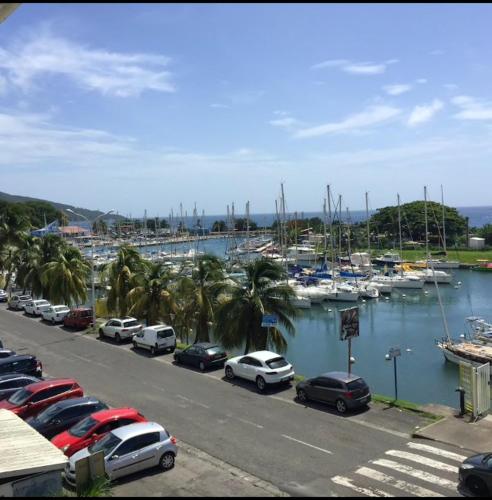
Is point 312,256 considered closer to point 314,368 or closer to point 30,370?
point 314,368

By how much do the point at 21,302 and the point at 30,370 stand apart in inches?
993

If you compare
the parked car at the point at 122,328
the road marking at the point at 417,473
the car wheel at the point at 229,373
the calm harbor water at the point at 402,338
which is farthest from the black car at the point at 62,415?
the parked car at the point at 122,328

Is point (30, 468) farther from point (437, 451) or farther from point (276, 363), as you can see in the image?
point (276, 363)

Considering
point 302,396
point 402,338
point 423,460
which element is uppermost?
point 302,396

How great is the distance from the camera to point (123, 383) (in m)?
24.8

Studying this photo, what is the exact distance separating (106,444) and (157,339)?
50.2 feet

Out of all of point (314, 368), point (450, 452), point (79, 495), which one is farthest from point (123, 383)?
point (314, 368)

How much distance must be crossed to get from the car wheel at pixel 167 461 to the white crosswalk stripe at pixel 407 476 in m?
4.46

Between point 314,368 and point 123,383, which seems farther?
point 314,368

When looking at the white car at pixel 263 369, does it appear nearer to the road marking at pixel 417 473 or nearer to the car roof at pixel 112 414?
the car roof at pixel 112 414

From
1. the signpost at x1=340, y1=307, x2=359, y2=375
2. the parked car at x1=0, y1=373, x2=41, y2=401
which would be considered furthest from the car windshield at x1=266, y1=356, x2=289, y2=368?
the parked car at x1=0, y1=373, x2=41, y2=401

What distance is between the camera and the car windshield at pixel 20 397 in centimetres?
2030

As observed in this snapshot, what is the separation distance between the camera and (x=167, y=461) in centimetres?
1520

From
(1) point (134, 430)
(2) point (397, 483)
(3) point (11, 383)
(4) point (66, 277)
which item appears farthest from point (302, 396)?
(4) point (66, 277)
